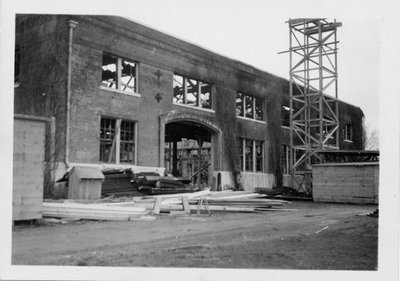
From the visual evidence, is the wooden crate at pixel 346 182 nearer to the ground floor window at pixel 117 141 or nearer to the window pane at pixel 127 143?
the window pane at pixel 127 143

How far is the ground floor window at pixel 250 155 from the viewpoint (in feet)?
77.3

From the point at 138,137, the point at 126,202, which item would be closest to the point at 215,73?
the point at 138,137

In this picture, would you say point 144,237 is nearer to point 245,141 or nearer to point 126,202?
point 126,202

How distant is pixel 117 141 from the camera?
1630cm

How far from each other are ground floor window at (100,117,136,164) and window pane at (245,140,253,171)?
8878mm

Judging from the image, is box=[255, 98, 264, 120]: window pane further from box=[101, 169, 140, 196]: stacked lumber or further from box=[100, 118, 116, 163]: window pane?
box=[101, 169, 140, 196]: stacked lumber

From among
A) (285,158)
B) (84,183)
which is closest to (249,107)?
(285,158)

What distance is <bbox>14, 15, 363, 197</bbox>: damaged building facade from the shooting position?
1489 cm

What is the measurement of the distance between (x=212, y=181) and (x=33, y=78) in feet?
32.1

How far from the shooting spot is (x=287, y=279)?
6230 mm

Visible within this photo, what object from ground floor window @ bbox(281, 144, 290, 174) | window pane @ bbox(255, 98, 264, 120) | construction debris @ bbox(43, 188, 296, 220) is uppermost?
window pane @ bbox(255, 98, 264, 120)

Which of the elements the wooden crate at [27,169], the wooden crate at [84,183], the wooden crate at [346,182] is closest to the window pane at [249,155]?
the wooden crate at [346,182]

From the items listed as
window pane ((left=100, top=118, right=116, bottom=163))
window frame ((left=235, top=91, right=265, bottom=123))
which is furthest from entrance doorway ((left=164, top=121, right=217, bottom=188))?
window pane ((left=100, top=118, right=116, bottom=163))

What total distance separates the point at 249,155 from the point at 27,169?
649 inches
